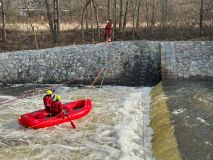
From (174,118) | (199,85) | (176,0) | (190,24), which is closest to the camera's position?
(174,118)

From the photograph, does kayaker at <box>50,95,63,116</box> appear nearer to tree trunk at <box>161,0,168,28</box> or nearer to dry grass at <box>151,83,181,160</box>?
dry grass at <box>151,83,181,160</box>

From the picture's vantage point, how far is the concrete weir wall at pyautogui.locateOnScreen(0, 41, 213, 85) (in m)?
19.0

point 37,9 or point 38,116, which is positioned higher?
point 37,9

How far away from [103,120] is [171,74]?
6.13 metres

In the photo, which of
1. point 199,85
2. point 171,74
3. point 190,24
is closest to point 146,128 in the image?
point 199,85

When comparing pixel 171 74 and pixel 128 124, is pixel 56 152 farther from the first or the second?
pixel 171 74

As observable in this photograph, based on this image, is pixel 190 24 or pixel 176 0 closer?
pixel 190 24

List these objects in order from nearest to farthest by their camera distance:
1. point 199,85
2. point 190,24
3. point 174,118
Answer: point 174,118 < point 199,85 < point 190,24

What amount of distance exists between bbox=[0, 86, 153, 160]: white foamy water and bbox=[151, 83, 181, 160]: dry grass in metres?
0.26

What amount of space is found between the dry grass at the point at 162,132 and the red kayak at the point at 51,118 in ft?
8.33

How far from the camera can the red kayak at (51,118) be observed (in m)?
12.8

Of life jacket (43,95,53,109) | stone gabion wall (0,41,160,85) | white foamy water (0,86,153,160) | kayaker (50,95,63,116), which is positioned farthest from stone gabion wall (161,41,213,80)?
life jacket (43,95,53,109)

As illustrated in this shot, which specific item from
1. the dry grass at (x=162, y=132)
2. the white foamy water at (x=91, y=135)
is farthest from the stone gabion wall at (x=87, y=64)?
the dry grass at (x=162, y=132)

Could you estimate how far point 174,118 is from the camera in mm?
12695
